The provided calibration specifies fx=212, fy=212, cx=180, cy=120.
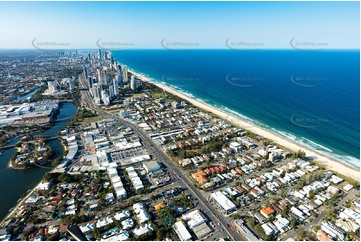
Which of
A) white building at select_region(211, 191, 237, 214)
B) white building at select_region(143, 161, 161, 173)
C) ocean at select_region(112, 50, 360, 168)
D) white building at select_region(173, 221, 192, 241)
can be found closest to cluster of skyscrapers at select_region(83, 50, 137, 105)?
ocean at select_region(112, 50, 360, 168)

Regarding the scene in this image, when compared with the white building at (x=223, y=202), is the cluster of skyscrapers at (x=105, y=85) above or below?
above

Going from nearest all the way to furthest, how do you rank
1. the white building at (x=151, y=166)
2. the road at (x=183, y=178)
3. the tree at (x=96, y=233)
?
the tree at (x=96, y=233), the road at (x=183, y=178), the white building at (x=151, y=166)

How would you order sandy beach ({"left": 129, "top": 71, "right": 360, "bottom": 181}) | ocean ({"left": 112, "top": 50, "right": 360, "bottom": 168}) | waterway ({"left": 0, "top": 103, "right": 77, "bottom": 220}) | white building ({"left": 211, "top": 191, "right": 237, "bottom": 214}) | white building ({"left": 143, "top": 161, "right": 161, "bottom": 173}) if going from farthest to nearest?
ocean ({"left": 112, "top": 50, "right": 360, "bottom": 168}) < sandy beach ({"left": 129, "top": 71, "right": 360, "bottom": 181}) < white building ({"left": 143, "top": 161, "right": 161, "bottom": 173}) < waterway ({"left": 0, "top": 103, "right": 77, "bottom": 220}) < white building ({"left": 211, "top": 191, "right": 237, "bottom": 214})

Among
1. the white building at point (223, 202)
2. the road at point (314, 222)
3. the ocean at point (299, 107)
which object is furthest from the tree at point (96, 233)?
the ocean at point (299, 107)

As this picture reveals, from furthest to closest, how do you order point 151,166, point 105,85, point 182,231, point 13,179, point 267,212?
point 105,85
point 151,166
point 13,179
point 267,212
point 182,231

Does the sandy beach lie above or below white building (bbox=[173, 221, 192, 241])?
above

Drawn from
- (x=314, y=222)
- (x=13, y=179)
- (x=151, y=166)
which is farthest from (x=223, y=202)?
(x=13, y=179)

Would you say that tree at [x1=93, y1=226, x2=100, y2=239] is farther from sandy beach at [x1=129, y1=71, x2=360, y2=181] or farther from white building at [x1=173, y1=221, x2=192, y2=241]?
sandy beach at [x1=129, y1=71, x2=360, y2=181]

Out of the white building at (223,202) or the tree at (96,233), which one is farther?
the white building at (223,202)

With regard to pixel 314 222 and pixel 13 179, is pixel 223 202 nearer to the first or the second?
pixel 314 222

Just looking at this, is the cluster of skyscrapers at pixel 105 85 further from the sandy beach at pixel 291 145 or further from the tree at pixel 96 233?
the tree at pixel 96 233

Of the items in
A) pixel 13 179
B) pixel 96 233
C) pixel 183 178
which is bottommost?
pixel 13 179

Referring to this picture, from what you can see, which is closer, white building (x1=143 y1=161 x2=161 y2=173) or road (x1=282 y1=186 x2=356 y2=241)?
road (x1=282 y1=186 x2=356 y2=241)
